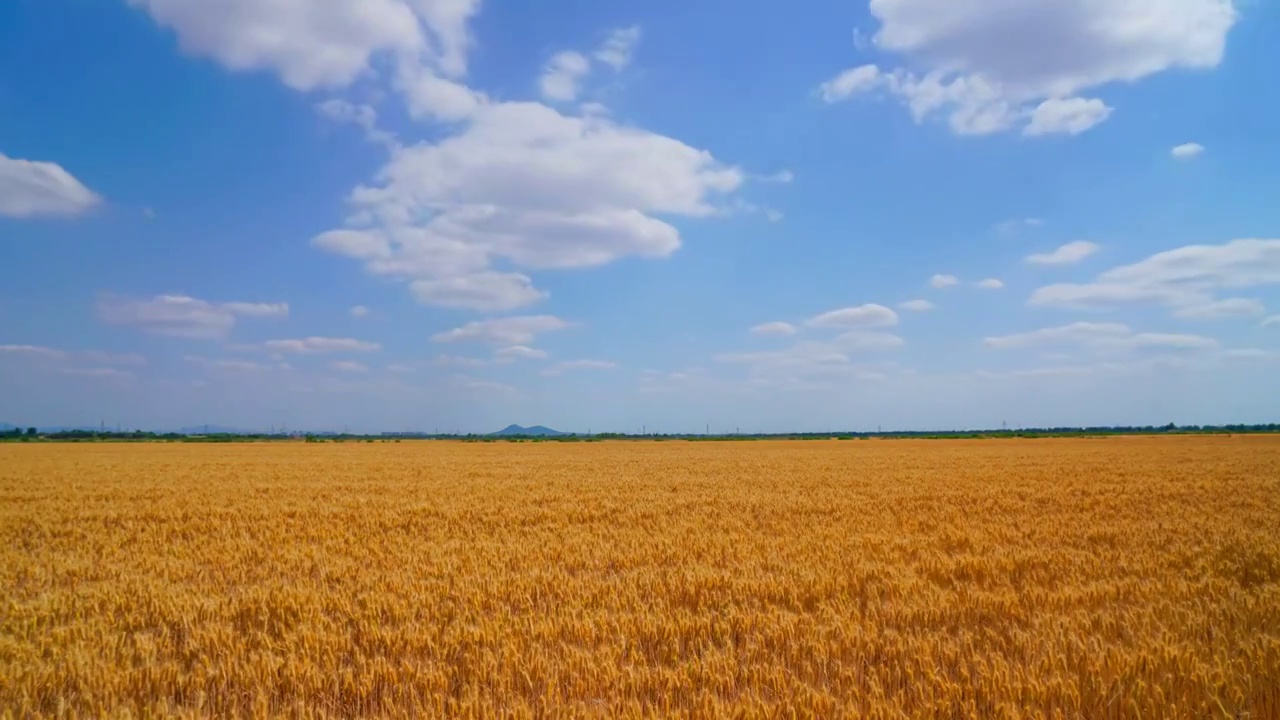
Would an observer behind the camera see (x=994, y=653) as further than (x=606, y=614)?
No

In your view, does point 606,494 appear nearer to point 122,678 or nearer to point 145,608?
point 145,608

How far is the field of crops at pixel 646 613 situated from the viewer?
4344mm

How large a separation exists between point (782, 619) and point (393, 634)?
11.4 feet

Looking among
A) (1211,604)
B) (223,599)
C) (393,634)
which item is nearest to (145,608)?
(223,599)

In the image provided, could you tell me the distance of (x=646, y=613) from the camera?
242 inches

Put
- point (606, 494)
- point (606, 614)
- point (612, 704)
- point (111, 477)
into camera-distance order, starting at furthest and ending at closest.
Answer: point (111, 477) < point (606, 494) < point (606, 614) < point (612, 704)

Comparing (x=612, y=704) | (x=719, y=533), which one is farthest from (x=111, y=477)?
(x=612, y=704)

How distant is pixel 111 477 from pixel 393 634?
2715 centimetres

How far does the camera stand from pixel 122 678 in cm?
477

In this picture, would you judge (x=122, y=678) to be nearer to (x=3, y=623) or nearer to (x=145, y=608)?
(x=145, y=608)

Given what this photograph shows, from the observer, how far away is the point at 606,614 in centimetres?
607

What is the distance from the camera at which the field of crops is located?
4344 millimetres

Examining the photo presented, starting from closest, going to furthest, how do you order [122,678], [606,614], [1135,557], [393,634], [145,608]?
[122,678] → [393,634] → [606,614] → [145,608] → [1135,557]

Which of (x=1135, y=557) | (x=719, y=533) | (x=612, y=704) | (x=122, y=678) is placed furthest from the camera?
→ (x=719, y=533)
